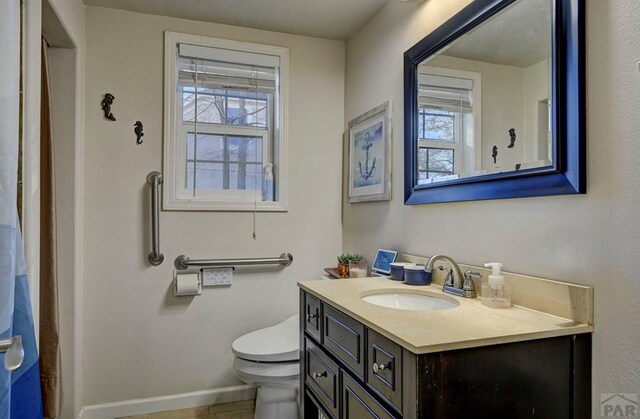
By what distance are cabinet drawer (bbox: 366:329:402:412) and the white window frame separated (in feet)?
2.49

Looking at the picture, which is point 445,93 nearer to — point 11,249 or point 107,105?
point 11,249

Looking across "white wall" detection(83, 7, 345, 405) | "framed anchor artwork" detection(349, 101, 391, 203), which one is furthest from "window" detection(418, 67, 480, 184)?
"white wall" detection(83, 7, 345, 405)

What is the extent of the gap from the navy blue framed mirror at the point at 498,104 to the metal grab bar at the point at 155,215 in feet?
4.48

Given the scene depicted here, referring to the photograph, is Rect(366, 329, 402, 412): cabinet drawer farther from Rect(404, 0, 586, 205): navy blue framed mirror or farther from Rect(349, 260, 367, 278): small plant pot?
Rect(349, 260, 367, 278): small plant pot

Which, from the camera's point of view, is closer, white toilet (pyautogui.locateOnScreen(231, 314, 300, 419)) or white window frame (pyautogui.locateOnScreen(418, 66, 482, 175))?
white window frame (pyautogui.locateOnScreen(418, 66, 482, 175))

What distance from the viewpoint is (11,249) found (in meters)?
0.84

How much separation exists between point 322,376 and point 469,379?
2.04ft

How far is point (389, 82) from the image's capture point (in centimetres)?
198

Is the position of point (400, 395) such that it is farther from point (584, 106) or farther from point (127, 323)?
point (127, 323)

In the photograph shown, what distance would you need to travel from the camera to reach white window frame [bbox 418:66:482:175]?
1.40 meters

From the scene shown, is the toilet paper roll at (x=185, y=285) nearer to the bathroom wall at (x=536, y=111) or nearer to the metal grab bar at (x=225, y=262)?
the metal grab bar at (x=225, y=262)

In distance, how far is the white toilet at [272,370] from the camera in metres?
1.79

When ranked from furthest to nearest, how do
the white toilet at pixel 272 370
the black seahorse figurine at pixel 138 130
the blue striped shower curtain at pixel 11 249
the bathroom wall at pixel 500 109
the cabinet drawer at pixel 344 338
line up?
the black seahorse figurine at pixel 138 130 < the white toilet at pixel 272 370 < the bathroom wall at pixel 500 109 < the cabinet drawer at pixel 344 338 < the blue striped shower curtain at pixel 11 249

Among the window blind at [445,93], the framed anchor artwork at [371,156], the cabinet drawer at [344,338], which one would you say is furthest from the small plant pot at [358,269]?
the window blind at [445,93]
